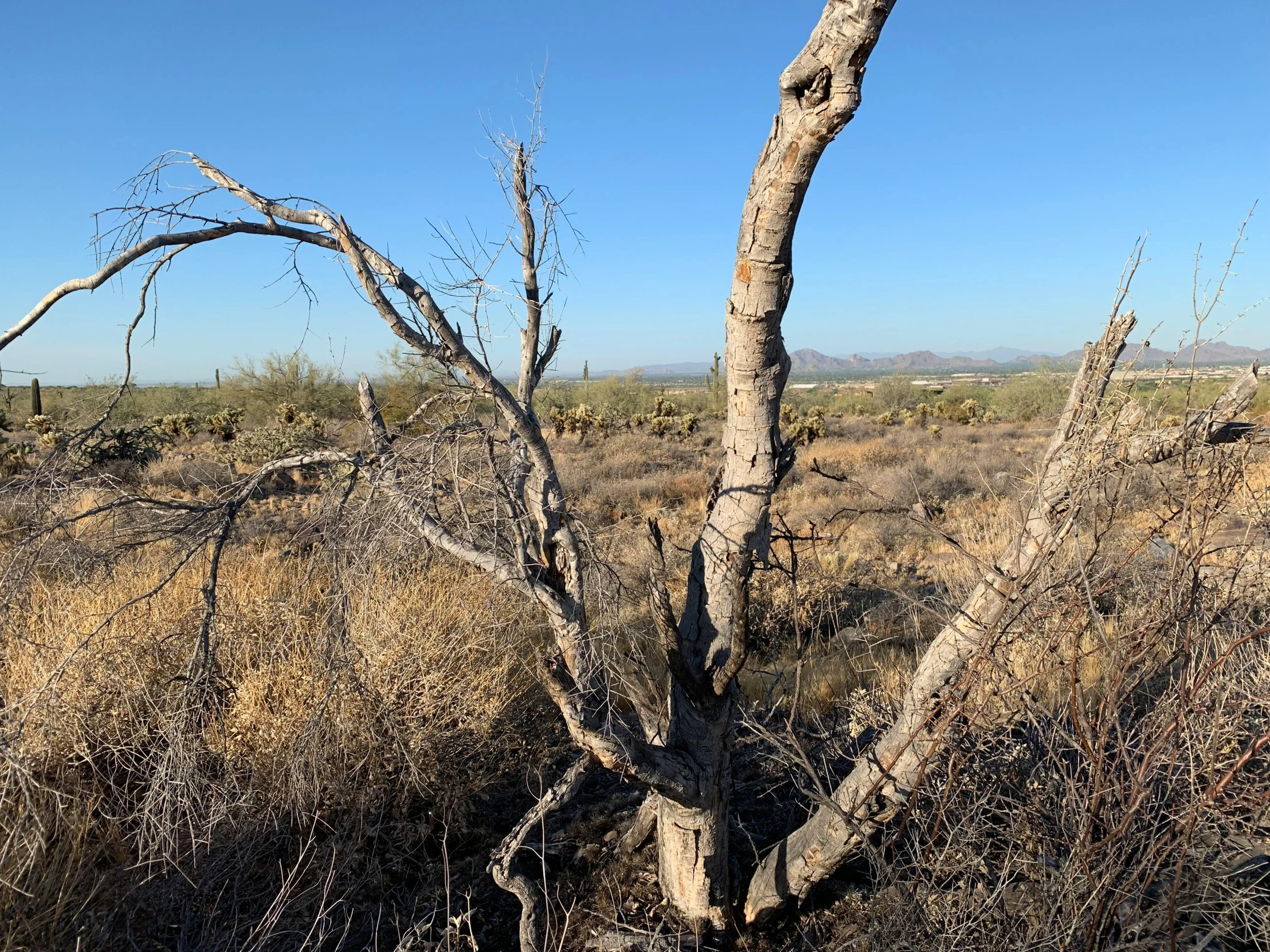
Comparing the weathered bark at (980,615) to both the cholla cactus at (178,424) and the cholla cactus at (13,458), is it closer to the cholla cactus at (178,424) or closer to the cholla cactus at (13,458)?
the cholla cactus at (13,458)

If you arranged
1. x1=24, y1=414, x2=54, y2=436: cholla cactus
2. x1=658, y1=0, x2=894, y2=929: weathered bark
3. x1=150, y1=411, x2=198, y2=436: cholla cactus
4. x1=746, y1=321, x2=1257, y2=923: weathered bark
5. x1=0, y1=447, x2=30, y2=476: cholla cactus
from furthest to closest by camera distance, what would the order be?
x1=150, y1=411, x2=198, y2=436: cholla cactus, x1=24, y1=414, x2=54, y2=436: cholla cactus, x1=0, y1=447, x2=30, y2=476: cholla cactus, x1=746, y1=321, x2=1257, y2=923: weathered bark, x1=658, y1=0, x2=894, y2=929: weathered bark

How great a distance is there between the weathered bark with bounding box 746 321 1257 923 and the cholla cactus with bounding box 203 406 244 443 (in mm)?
20119

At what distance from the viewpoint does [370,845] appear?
3.87 metres

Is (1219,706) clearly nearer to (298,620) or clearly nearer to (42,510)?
(42,510)

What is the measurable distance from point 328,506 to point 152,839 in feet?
6.05

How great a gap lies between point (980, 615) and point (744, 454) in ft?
3.36

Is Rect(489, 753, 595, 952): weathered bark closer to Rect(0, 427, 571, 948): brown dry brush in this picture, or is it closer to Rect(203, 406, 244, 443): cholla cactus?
Rect(0, 427, 571, 948): brown dry brush

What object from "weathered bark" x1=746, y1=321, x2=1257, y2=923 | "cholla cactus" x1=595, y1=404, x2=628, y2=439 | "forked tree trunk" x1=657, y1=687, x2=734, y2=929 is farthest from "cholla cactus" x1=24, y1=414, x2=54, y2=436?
"weathered bark" x1=746, y1=321, x2=1257, y2=923

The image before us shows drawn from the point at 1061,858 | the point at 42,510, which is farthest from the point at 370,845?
the point at 1061,858

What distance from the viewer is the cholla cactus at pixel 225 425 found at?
20.6 m

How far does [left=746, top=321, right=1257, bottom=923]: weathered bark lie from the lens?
89.0 inches

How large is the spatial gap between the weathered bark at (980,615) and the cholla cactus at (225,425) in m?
20.1

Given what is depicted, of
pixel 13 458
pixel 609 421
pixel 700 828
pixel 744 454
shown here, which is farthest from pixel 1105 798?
pixel 609 421

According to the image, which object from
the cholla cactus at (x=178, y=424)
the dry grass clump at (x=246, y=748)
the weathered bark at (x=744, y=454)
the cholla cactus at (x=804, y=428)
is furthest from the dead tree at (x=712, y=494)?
the cholla cactus at (x=178, y=424)
